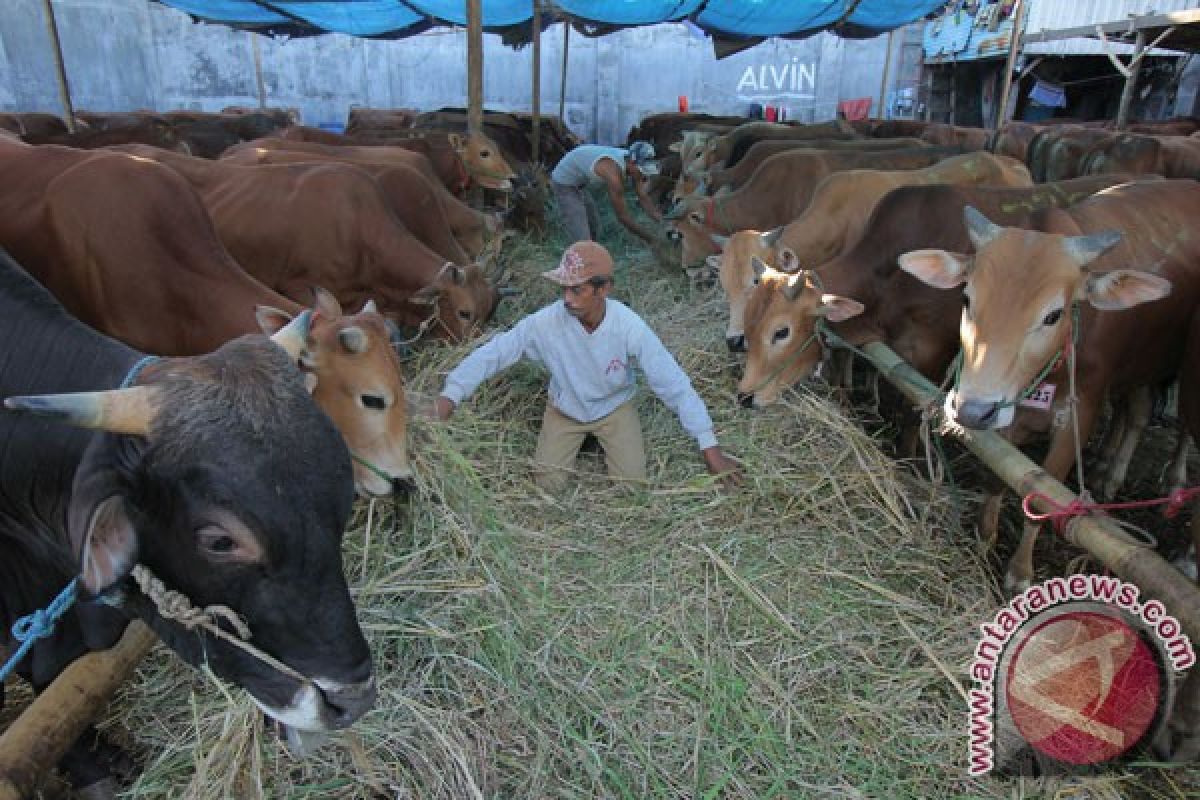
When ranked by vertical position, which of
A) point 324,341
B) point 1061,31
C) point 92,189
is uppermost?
point 1061,31

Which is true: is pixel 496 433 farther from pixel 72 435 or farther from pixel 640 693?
pixel 72 435

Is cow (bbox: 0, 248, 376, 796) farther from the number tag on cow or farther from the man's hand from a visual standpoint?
the number tag on cow

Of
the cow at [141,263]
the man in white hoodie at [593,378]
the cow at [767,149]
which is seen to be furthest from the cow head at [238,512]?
the cow at [767,149]

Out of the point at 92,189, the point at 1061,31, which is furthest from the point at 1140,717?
the point at 1061,31

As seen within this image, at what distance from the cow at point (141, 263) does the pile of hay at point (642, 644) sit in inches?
28.2

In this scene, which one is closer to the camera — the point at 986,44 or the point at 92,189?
the point at 92,189

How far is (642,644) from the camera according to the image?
107 inches

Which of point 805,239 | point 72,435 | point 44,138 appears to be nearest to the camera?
point 72,435

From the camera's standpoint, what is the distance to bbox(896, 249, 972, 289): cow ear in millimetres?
3352

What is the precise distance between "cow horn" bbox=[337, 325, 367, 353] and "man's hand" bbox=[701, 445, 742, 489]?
5.35 feet

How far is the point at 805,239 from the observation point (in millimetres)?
5926

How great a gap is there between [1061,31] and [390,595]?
17.6 metres

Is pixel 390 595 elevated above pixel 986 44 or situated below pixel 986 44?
below

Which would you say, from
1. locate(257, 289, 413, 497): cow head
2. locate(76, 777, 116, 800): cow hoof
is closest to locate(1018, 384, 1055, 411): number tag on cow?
locate(257, 289, 413, 497): cow head
